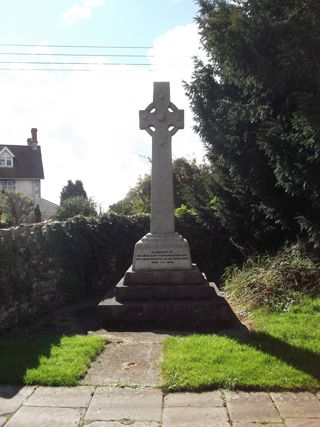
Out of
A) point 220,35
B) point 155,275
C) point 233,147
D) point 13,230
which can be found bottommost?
point 155,275

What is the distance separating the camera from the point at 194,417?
3.68 meters

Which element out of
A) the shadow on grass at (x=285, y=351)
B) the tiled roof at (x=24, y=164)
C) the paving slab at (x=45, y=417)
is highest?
the tiled roof at (x=24, y=164)

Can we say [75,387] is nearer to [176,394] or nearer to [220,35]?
[176,394]

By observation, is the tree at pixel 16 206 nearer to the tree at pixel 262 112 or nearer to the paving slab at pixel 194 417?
the tree at pixel 262 112

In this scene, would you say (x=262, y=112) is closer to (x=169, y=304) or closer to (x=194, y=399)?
(x=169, y=304)

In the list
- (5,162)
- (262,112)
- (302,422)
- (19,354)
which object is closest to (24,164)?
(5,162)

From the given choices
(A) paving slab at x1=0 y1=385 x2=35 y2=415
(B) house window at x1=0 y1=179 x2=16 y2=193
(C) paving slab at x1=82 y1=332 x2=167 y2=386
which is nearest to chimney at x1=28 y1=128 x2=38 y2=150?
(B) house window at x1=0 y1=179 x2=16 y2=193

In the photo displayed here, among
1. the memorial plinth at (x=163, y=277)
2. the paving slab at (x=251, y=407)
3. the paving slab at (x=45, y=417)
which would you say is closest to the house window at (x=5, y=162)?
the memorial plinth at (x=163, y=277)

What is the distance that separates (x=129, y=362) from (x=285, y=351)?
5.80 feet

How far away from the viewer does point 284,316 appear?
23.0 feet

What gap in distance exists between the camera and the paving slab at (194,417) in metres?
3.56

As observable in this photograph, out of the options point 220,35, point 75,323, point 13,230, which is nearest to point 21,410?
point 75,323

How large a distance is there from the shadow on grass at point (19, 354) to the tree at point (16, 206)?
86.7ft

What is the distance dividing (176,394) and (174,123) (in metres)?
5.16
